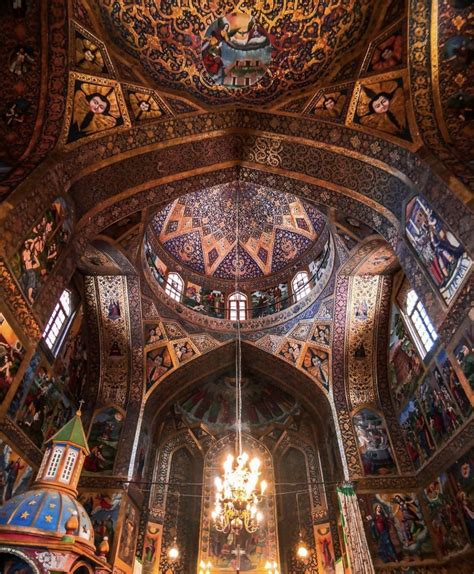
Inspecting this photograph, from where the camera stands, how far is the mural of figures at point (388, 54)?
6980mm

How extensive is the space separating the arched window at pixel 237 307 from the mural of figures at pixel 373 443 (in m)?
5.15

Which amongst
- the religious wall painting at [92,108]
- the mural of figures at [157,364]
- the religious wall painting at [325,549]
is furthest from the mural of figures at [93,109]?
the religious wall painting at [325,549]

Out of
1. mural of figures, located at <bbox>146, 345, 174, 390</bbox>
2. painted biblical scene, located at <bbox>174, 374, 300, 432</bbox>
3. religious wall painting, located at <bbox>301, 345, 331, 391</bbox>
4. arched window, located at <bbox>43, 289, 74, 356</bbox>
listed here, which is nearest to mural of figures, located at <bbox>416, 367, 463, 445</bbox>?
religious wall painting, located at <bbox>301, 345, 331, 391</bbox>

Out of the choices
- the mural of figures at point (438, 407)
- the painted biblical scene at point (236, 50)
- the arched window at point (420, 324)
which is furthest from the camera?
the arched window at point (420, 324)

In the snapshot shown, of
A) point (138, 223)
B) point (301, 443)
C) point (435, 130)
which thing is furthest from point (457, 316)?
point (301, 443)

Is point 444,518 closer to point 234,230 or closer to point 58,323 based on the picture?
point 58,323

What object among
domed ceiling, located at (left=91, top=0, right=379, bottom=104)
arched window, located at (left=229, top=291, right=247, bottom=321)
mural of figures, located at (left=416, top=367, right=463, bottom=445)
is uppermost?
arched window, located at (left=229, top=291, right=247, bottom=321)

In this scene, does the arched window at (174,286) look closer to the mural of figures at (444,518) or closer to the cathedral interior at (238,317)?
the cathedral interior at (238,317)

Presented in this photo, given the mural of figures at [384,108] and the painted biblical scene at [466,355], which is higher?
the mural of figures at [384,108]

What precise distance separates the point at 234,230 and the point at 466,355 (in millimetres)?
9864

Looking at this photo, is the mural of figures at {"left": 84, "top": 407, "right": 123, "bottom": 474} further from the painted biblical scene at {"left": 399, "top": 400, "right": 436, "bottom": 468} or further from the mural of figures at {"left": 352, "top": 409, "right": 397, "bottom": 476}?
the painted biblical scene at {"left": 399, "top": 400, "right": 436, "bottom": 468}

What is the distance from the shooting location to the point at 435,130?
7102mm

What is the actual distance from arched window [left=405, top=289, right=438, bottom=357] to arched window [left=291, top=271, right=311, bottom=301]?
348 centimetres

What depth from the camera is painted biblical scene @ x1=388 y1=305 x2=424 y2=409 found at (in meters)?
9.83
